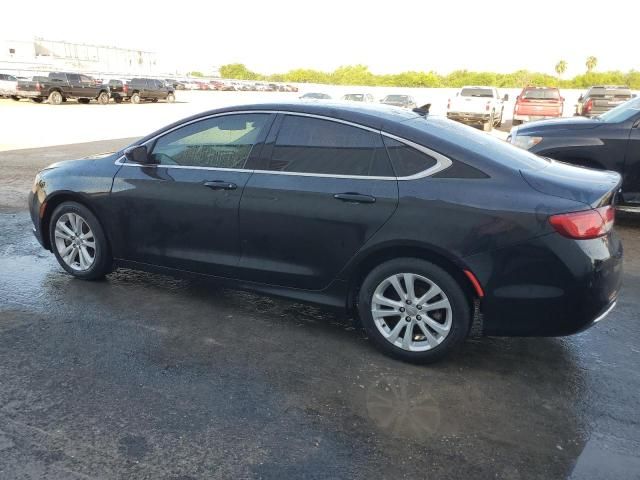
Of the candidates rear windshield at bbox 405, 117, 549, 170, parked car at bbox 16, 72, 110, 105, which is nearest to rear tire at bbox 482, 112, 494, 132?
rear windshield at bbox 405, 117, 549, 170

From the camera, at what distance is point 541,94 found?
74.5 ft

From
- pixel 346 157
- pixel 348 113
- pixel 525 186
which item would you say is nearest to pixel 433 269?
pixel 525 186

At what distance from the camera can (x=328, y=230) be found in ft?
12.3

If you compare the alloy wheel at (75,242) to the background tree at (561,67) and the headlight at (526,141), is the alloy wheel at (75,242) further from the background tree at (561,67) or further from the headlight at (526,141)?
the background tree at (561,67)

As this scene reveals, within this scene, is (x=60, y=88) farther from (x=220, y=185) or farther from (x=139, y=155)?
(x=220, y=185)

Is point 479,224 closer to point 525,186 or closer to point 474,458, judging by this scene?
point 525,186

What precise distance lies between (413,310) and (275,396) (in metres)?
1.04

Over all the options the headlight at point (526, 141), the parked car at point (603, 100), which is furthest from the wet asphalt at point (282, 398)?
the parked car at point (603, 100)

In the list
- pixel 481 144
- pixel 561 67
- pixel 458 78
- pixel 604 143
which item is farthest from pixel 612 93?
pixel 561 67

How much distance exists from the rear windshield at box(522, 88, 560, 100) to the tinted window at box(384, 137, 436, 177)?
21.1m

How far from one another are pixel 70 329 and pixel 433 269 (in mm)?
2622

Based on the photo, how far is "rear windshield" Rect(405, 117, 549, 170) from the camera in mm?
3646

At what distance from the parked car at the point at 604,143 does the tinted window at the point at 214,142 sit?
4454 mm

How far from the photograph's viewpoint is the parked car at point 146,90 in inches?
1500
